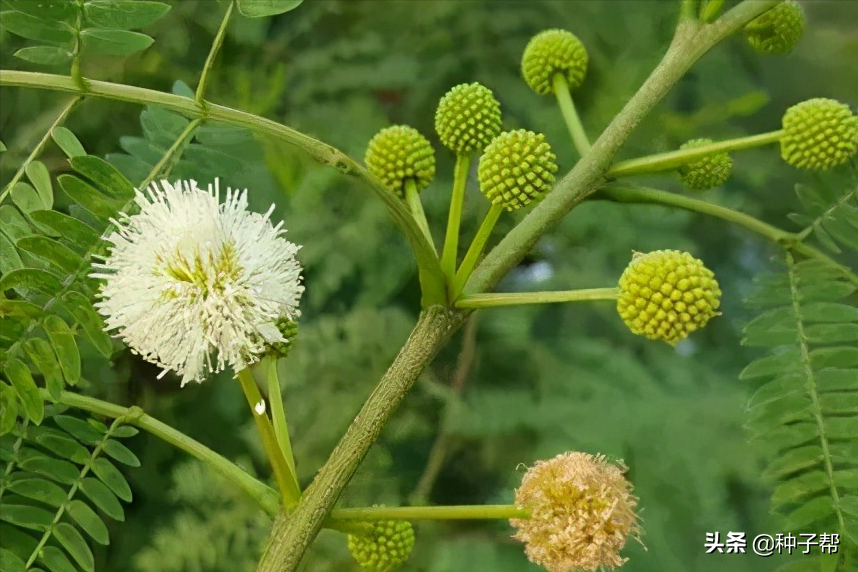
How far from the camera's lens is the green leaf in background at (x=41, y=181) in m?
0.67

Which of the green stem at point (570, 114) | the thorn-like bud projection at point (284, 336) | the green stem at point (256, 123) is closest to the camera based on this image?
the green stem at point (256, 123)

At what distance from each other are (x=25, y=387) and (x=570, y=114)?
620mm

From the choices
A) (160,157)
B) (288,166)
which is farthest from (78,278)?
(288,166)

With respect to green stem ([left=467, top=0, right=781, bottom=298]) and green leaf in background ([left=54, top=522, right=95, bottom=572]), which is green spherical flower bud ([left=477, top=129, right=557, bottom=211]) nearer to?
green stem ([left=467, top=0, right=781, bottom=298])

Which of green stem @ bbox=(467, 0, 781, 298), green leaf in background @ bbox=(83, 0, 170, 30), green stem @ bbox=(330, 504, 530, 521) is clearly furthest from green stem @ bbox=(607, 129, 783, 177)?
green leaf in background @ bbox=(83, 0, 170, 30)

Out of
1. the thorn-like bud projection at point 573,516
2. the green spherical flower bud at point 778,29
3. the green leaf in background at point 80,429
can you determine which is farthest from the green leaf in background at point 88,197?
the green spherical flower bud at point 778,29

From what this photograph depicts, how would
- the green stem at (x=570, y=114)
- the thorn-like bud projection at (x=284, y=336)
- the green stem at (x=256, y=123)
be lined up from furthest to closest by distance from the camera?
1. the green stem at (x=570, y=114)
2. the thorn-like bud projection at (x=284, y=336)
3. the green stem at (x=256, y=123)

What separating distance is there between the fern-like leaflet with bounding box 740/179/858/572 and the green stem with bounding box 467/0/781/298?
238 millimetres

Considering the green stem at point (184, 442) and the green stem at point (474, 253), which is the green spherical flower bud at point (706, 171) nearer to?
the green stem at point (474, 253)

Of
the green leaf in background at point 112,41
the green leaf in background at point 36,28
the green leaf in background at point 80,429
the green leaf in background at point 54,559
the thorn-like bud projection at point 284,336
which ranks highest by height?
the green leaf in background at point 112,41

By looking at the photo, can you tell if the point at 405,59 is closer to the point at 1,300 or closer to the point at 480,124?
the point at 480,124

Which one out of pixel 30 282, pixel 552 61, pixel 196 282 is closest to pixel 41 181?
pixel 30 282

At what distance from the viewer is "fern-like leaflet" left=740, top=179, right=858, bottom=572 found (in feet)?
2.24

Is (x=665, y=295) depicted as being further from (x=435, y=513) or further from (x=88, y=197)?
(x=88, y=197)
